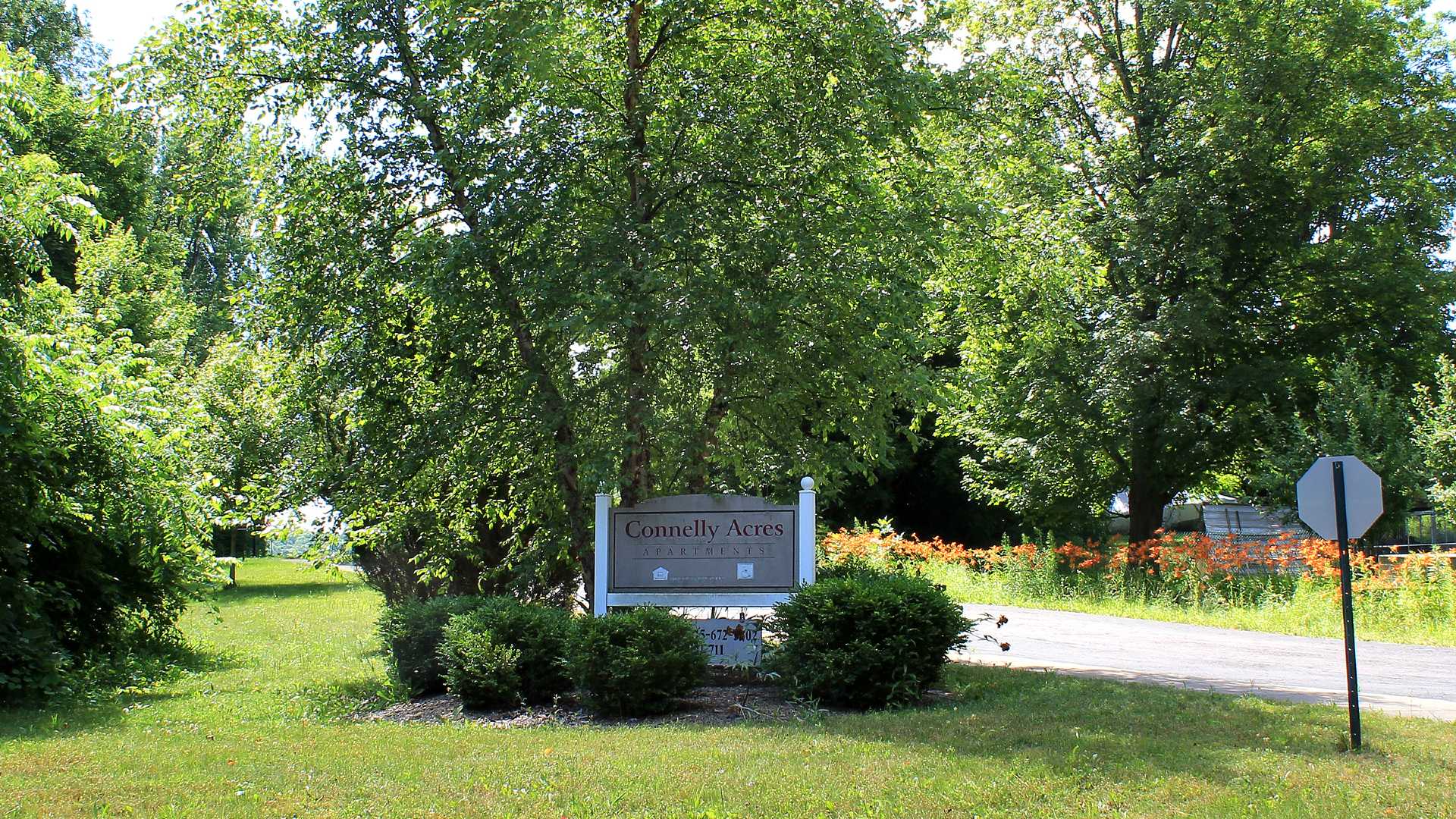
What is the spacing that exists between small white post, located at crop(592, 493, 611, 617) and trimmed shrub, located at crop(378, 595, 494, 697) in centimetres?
107

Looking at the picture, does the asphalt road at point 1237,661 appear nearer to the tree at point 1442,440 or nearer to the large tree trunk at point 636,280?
the large tree trunk at point 636,280

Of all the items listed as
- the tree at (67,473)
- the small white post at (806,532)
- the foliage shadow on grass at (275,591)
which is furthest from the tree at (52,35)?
the small white post at (806,532)

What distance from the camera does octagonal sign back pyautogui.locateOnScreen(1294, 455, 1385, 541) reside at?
7.46 metres

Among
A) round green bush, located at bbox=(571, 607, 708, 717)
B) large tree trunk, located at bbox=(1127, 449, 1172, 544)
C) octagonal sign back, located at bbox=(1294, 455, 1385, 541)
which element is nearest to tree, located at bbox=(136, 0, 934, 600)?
round green bush, located at bbox=(571, 607, 708, 717)

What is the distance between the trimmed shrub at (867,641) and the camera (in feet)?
31.1

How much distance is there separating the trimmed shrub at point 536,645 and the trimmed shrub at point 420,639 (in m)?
0.69

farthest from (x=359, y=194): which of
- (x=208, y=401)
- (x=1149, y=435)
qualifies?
(x=1149, y=435)

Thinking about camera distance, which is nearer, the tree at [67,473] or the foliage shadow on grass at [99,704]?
the foliage shadow on grass at [99,704]

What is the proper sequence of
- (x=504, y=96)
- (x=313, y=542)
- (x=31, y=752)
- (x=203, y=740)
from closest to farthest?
1. (x=31, y=752)
2. (x=203, y=740)
3. (x=504, y=96)
4. (x=313, y=542)

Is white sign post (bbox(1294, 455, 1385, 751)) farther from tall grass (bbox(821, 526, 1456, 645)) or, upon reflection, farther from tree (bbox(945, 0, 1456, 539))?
tree (bbox(945, 0, 1456, 539))

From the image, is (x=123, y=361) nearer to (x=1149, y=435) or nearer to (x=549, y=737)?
(x=549, y=737)

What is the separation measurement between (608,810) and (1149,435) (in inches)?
849

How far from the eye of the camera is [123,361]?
14008mm

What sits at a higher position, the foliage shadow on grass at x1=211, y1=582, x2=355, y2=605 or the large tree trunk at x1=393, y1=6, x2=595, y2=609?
the large tree trunk at x1=393, y1=6, x2=595, y2=609
